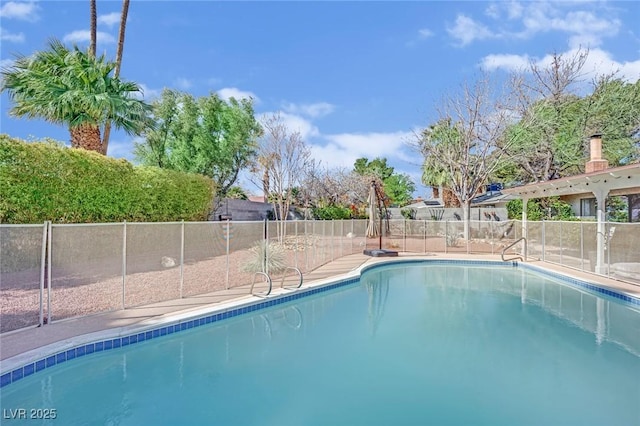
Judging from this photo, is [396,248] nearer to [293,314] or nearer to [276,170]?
[276,170]

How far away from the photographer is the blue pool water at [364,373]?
11.5 ft

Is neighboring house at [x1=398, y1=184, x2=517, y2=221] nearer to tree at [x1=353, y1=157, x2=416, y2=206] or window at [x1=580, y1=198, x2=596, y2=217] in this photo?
window at [x1=580, y1=198, x2=596, y2=217]

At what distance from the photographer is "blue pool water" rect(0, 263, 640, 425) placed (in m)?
3.49

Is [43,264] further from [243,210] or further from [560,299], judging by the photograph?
[243,210]

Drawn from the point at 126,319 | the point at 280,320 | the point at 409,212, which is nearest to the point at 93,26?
the point at 126,319

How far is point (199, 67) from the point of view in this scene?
53.4 ft

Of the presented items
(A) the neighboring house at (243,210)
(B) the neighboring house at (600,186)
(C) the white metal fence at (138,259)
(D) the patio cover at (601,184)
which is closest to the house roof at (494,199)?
(B) the neighboring house at (600,186)

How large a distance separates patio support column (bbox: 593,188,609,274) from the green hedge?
11.8 meters

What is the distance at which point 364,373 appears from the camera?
4383 millimetres

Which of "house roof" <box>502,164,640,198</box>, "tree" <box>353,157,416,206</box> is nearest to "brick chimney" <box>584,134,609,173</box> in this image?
"house roof" <box>502,164,640,198</box>

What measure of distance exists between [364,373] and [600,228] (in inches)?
329

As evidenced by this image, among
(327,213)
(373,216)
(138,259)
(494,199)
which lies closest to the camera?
(138,259)

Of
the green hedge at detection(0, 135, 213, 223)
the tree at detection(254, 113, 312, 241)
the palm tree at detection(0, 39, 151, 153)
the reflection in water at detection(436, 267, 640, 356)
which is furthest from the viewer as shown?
the tree at detection(254, 113, 312, 241)

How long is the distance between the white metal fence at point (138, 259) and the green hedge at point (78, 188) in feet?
6.68
